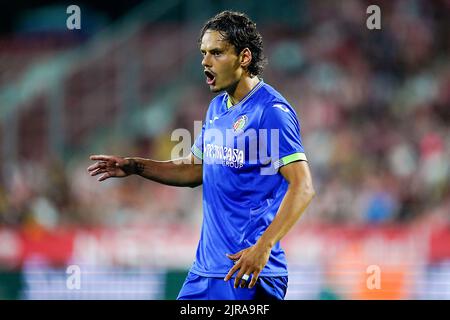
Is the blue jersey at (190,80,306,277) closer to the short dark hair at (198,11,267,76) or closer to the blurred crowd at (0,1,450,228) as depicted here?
the short dark hair at (198,11,267,76)

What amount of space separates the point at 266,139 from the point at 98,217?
767 centimetres

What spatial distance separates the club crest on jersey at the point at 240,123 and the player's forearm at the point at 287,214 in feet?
1.68

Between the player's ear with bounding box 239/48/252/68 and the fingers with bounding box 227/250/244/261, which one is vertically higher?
the player's ear with bounding box 239/48/252/68

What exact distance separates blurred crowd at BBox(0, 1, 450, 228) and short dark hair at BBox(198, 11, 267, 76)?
6548 mm

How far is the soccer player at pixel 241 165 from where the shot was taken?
16.2ft

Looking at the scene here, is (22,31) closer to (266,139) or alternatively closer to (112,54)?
(112,54)

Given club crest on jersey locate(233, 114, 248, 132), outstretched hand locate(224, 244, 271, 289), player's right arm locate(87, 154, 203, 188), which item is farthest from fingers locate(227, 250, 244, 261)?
player's right arm locate(87, 154, 203, 188)

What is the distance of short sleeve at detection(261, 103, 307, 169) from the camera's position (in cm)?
486

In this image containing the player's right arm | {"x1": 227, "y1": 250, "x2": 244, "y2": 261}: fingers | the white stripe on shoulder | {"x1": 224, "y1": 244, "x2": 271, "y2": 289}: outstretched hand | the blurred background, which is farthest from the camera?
the blurred background

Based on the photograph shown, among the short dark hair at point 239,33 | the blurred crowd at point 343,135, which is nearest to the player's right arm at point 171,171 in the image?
the short dark hair at point 239,33

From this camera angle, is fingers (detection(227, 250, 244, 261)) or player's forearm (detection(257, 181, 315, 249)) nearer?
player's forearm (detection(257, 181, 315, 249))

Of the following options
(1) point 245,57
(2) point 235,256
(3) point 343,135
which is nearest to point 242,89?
(1) point 245,57
